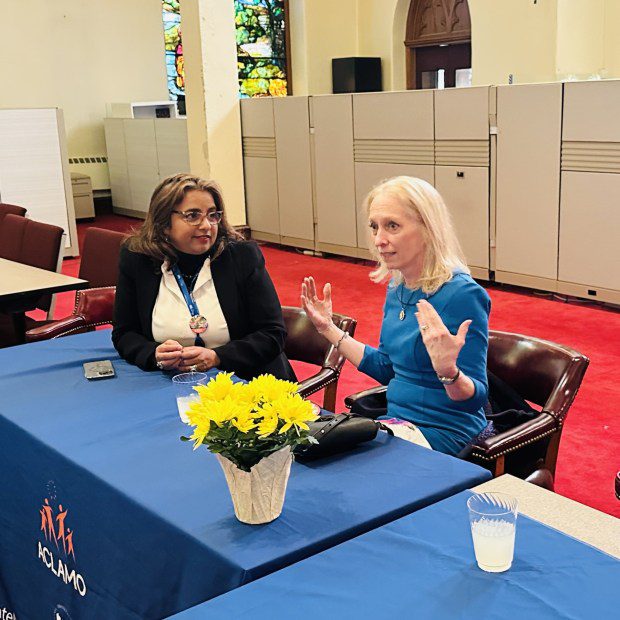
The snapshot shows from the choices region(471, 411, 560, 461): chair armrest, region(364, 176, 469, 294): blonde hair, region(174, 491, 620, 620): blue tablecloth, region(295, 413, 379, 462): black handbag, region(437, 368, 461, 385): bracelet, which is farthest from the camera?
region(364, 176, 469, 294): blonde hair

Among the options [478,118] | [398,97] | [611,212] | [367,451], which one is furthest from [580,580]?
[398,97]

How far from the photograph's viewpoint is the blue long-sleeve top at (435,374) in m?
2.52

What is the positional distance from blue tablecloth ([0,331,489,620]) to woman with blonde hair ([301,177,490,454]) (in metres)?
0.38

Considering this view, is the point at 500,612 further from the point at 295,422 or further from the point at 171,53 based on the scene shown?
the point at 171,53

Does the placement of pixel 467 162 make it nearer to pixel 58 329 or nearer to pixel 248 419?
pixel 58 329

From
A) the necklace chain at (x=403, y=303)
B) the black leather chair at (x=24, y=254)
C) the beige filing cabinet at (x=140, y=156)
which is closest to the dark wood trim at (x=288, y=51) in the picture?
the beige filing cabinet at (x=140, y=156)

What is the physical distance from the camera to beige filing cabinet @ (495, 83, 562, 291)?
6656mm

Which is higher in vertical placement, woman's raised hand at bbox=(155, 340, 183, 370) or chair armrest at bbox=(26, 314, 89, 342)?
woman's raised hand at bbox=(155, 340, 183, 370)

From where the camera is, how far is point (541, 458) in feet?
8.95

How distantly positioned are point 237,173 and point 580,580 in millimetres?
8762

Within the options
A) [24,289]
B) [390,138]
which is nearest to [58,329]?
[24,289]

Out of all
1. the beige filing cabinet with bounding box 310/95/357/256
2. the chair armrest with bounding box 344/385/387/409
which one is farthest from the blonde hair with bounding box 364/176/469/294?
the beige filing cabinet with bounding box 310/95/357/256

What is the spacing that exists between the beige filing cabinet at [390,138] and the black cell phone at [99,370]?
4544mm

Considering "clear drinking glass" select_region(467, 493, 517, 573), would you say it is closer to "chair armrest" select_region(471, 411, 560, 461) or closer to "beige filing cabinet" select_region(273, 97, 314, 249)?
"chair armrest" select_region(471, 411, 560, 461)
